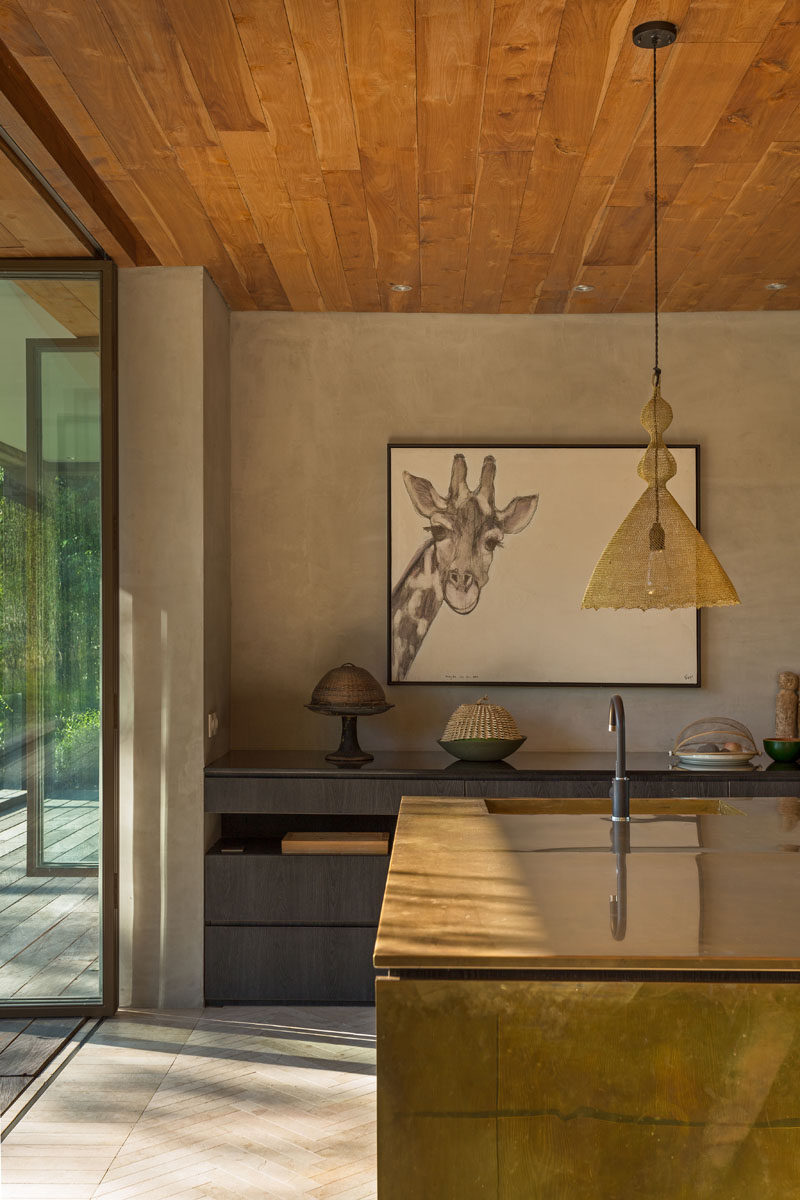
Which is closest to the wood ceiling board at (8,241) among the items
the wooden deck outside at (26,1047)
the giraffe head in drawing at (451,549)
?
the giraffe head in drawing at (451,549)

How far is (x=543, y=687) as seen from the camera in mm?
4559

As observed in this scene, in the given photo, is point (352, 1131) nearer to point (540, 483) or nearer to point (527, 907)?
point (527, 907)

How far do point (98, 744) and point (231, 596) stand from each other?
97cm

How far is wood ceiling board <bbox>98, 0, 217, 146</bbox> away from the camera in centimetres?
237

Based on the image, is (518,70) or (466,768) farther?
(466,768)

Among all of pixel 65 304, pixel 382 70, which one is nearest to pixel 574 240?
pixel 382 70

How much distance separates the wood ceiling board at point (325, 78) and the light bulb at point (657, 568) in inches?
53.7

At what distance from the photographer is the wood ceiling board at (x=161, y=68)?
2.37m

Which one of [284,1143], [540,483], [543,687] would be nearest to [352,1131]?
[284,1143]

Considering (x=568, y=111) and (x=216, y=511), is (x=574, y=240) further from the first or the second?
(x=216, y=511)

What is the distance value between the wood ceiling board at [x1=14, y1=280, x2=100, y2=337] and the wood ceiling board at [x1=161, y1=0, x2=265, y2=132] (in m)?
1.02

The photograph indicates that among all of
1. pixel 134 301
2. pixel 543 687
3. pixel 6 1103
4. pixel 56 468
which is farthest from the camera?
pixel 543 687

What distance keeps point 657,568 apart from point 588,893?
933 mm

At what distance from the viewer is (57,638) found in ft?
12.2
